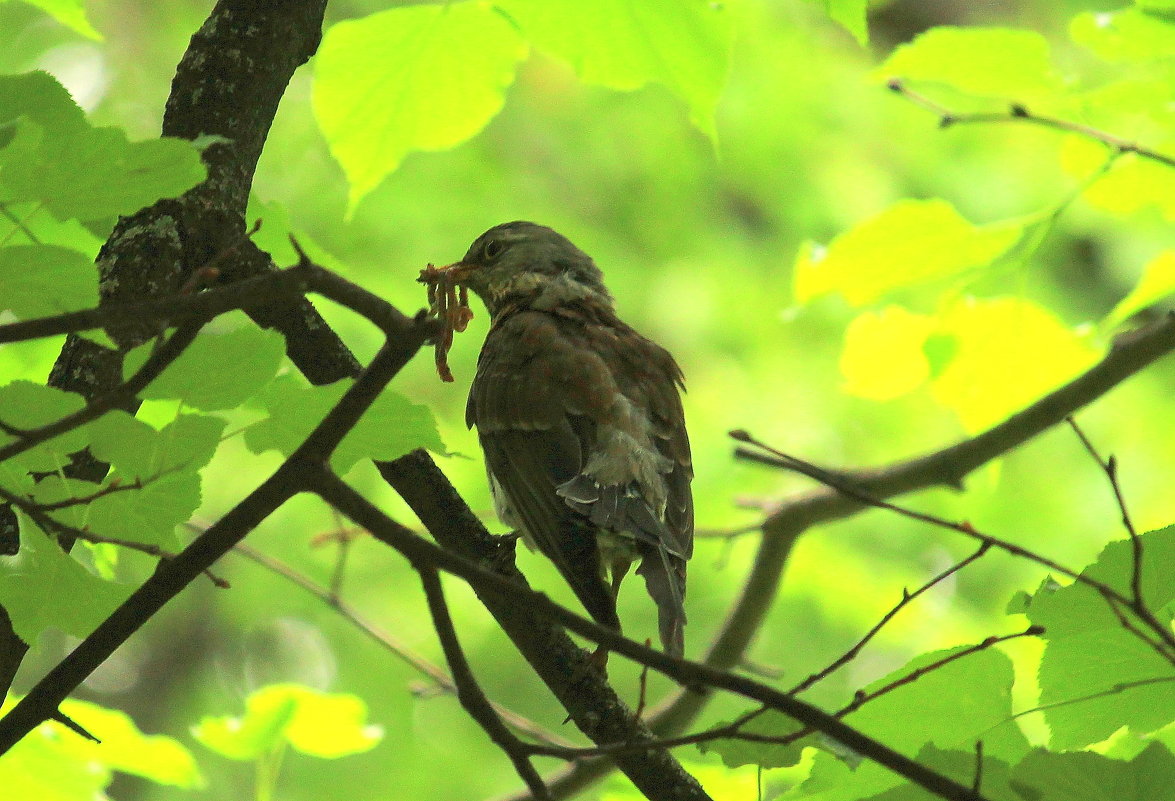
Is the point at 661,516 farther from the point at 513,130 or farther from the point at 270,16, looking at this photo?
the point at 513,130

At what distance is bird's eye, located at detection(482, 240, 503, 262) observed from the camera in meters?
3.84

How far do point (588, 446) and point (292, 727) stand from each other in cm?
101

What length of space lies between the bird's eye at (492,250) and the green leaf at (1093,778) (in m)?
2.86

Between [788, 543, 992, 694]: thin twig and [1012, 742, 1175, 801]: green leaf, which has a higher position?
[788, 543, 992, 694]: thin twig

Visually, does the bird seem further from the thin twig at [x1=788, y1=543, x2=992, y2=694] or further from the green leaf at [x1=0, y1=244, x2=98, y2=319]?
the green leaf at [x1=0, y1=244, x2=98, y2=319]

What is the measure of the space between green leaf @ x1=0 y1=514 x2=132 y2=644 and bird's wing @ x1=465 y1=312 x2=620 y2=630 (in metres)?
1.19

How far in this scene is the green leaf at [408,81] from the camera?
6.85 feet

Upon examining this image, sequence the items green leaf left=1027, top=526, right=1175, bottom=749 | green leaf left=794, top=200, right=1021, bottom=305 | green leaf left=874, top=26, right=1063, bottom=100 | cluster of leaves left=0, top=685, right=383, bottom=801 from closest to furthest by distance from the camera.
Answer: green leaf left=1027, top=526, right=1175, bottom=749 → cluster of leaves left=0, top=685, right=383, bottom=801 → green leaf left=874, top=26, right=1063, bottom=100 → green leaf left=794, top=200, right=1021, bottom=305

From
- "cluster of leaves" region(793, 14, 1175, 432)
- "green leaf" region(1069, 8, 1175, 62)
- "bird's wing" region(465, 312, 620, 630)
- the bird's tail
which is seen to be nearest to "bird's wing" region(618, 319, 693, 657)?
the bird's tail

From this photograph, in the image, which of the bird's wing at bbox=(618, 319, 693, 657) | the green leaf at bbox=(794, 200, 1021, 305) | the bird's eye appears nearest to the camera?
the bird's wing at bbox=(618, 319, 693, 657)

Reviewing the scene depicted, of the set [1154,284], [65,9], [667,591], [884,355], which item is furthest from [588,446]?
[65,9]

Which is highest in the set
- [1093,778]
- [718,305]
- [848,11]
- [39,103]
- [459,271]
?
[718,305]

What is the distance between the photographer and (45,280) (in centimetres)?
118

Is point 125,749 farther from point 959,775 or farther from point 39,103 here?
point 959,775
